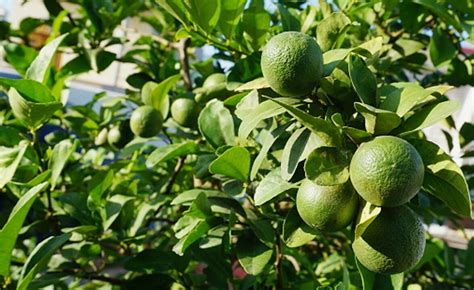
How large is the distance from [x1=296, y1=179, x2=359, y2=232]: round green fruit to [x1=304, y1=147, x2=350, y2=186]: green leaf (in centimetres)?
2

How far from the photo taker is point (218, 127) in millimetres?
931

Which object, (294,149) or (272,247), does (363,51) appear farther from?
(272,247)

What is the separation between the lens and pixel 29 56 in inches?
50.9

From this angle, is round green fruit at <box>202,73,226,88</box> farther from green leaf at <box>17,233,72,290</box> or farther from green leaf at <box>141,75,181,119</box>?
green leaf at <box>17,233,72,290</box>

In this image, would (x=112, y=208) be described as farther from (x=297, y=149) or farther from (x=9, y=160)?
(x=297, y=149)

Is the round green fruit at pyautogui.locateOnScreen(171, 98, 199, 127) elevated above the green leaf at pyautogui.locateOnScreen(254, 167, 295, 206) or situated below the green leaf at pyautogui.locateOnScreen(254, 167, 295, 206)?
below

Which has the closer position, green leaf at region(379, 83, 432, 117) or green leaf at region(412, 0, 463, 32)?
green leaf at region(379, 83, 432, 117)

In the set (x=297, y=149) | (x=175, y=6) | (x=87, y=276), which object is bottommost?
(x=87, y=276)

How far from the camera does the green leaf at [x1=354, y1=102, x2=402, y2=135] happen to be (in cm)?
57

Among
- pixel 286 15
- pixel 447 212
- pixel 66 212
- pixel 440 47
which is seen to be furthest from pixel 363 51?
pixel 447 212

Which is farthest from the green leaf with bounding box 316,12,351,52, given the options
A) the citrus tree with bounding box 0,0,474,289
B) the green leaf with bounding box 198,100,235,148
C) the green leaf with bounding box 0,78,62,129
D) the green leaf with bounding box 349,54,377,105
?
the green leaf with bounding box 0,78,62,129

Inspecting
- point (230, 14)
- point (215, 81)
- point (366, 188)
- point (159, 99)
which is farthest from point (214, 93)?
point (366, 188)

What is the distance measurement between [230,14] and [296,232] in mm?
361

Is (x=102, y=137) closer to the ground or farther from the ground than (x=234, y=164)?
closer to the ground
